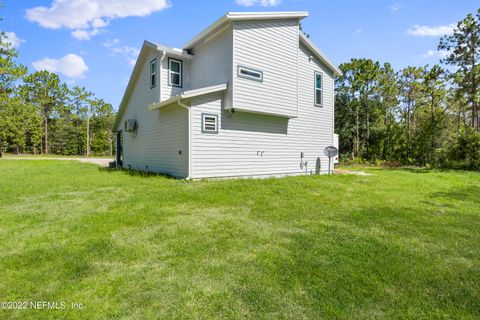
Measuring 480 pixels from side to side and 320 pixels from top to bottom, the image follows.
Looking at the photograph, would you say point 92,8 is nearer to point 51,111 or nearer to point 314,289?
point 314,289

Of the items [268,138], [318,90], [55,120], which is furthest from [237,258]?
[55,120]

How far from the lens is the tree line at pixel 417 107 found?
16.9 metres

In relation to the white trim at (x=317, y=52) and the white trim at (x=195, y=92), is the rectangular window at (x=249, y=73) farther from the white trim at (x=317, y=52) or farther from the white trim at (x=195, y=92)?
the white trim at (x=317, y=52)

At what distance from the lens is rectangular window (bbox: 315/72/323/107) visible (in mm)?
12172

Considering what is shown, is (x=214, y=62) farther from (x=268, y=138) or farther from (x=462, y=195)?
(x=462, y=195)

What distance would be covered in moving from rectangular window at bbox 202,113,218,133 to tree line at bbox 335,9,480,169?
56.7 feet

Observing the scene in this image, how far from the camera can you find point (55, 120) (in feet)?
124

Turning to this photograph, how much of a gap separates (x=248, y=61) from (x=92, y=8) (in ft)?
22.9

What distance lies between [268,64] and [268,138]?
2.78 metres

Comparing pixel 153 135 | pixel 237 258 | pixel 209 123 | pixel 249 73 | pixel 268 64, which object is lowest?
pixel 237 258

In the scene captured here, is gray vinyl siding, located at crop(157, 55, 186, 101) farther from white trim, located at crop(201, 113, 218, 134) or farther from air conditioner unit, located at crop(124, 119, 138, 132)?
air conditioner unit, located at crop(124, 119, 138, 132)

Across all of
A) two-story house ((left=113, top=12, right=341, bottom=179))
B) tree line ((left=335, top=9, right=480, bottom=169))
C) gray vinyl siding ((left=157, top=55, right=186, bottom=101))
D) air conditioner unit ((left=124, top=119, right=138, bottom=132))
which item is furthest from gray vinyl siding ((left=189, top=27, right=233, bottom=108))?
tree line ((left=335, top=9, right=480, bottom=169))

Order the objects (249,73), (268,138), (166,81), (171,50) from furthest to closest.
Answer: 1. (166,81)
2. (171,50)
3. (268,138)
4. (249,73)

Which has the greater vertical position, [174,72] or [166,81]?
[174,72]
